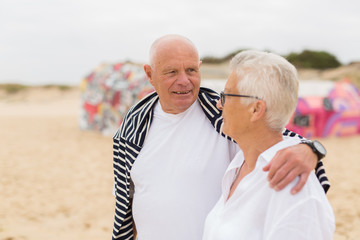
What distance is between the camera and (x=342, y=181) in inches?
269

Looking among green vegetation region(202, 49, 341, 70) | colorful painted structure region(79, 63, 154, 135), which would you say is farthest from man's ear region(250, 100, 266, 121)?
green vegetation region(202, 49, 341, 70)

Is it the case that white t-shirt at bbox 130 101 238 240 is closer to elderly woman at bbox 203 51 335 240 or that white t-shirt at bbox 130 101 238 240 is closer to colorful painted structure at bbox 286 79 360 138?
elderly woman at bbox 203 51 335 240

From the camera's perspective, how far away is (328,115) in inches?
456

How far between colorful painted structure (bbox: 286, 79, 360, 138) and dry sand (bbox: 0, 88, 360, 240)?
1.66ft

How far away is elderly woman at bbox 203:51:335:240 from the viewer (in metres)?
1.30

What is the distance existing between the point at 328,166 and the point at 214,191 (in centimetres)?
656

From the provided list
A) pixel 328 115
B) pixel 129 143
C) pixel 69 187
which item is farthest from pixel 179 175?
pixel 328 115

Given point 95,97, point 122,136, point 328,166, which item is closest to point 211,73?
point 95,97

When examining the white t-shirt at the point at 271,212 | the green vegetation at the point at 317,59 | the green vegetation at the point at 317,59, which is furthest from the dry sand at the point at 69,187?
the green vegetation at the point at 317,59

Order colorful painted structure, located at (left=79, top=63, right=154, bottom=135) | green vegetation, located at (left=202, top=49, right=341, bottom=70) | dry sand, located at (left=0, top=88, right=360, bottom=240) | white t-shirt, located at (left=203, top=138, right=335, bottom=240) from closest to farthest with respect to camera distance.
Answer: white t-shirt, located at (left=203, top=138, right=335, bottom=240) → dry sand, located at (left=0, top=88, right=360, bottom=240) → colorful painted structure, located at (left=79, top=63, right=154, bottom=135) → green vegetation, located at (left=202, top=49, right=341, bottom=70)

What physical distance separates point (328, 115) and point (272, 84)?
1100 cm

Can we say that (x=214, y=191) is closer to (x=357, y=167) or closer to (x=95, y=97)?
(x=357, y=167)

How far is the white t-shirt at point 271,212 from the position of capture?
1.29 metres

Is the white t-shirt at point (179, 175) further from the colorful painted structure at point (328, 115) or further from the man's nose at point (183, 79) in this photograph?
the colorful painted structure at point (328, 115)
